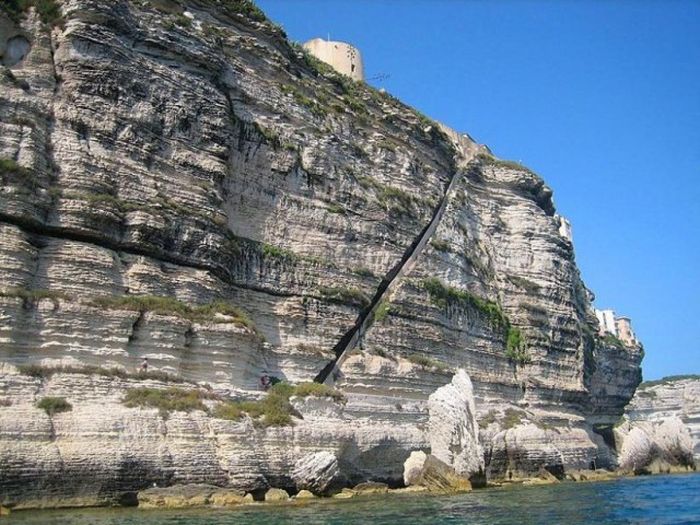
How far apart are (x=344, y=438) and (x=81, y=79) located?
51.5 feet

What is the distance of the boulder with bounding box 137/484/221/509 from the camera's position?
19.6 meters

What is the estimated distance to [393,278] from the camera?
37.2m

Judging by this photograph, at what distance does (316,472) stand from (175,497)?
17.7ft

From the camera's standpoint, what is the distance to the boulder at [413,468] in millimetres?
28281

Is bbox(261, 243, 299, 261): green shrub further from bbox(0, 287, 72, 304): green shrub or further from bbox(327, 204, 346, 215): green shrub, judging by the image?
A: bbox(0, 287, 72, 304): green shrub

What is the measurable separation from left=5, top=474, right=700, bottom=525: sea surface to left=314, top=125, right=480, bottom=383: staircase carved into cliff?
27.6 feet

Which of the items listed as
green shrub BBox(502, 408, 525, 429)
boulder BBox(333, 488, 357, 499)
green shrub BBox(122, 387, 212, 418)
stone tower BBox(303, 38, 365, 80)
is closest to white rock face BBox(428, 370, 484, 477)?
boulder BBox(333, 488, 357, 499)

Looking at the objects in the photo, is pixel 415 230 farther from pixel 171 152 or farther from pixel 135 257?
pixel 135 257

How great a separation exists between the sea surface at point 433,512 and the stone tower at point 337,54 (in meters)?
32.4

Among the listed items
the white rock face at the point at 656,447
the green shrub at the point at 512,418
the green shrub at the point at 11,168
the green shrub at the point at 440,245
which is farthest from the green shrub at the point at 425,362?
the green shrub at the point at 11,168

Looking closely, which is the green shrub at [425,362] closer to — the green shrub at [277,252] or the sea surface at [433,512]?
the green shrub at [277,252]

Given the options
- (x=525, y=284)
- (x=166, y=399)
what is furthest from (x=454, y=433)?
(x=525, y=284)

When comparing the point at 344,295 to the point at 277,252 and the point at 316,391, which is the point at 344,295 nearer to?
the point at 277,252

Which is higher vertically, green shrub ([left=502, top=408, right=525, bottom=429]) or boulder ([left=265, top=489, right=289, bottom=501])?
green shrub ([left=502, top=408, right=525, bottom=429])
